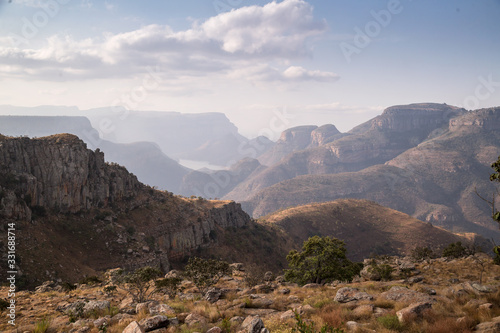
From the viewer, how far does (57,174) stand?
1729 inches

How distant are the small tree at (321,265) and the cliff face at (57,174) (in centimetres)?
3390

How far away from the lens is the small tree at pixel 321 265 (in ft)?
92.1

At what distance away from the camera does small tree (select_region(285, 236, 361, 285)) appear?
1105 inches

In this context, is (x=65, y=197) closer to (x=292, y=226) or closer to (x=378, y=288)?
(x=378, y=288)

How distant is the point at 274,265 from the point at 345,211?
191ft

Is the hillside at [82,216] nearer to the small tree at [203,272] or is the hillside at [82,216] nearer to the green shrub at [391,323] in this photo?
the small tree at [203,272]

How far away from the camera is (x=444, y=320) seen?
10.7m

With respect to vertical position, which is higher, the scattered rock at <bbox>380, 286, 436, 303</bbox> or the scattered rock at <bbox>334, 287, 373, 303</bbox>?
the scattered rock at <bbox>380, 286, 436, 303</bbox>

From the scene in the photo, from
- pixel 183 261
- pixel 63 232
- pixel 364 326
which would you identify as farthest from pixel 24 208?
pixel 364 326

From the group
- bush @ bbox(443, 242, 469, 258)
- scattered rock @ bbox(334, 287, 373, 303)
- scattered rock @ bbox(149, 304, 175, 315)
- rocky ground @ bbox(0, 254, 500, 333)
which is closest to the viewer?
rocky ground @ bbox(0, 254, 500, 333)

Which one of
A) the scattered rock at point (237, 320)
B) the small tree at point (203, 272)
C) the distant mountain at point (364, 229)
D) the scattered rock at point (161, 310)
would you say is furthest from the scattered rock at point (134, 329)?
the distant mountain at point (364, 229)

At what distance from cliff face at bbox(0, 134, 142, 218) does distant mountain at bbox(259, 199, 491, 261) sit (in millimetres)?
52787

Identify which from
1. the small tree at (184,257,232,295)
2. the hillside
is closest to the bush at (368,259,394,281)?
the small tree at (184,257,232,295)

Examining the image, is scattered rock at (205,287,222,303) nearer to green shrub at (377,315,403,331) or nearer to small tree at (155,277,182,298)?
small tree at (155,277,182,298)
